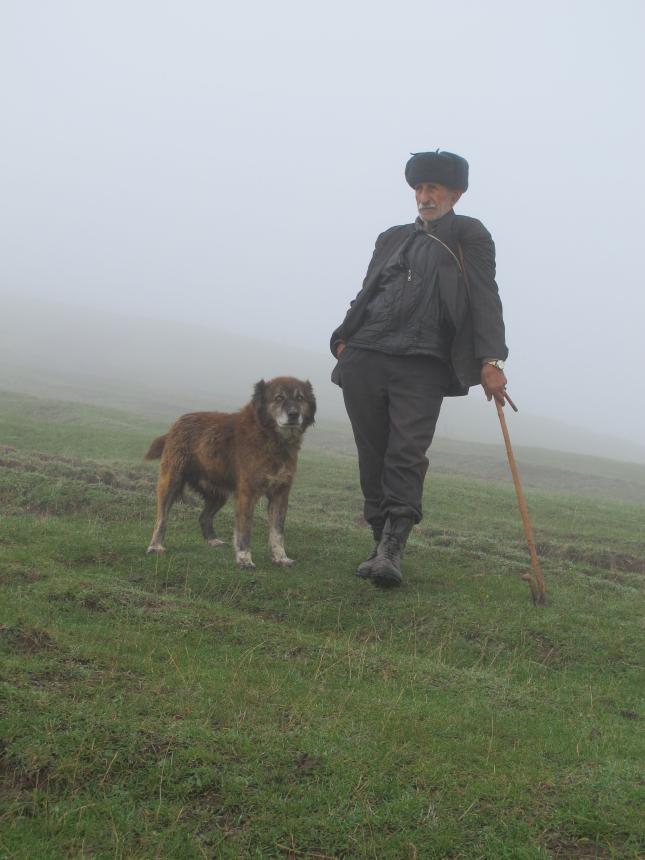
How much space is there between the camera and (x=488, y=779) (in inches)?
163

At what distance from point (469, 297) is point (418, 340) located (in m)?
0.58

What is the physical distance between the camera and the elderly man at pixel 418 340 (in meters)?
7.29

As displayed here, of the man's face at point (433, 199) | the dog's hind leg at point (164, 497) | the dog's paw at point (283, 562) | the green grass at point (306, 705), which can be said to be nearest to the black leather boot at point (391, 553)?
the green grass at point (306, 705)

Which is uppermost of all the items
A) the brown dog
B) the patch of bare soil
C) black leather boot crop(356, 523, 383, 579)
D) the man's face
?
the man's face

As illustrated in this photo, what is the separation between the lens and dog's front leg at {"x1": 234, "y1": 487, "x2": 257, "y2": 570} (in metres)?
8.12

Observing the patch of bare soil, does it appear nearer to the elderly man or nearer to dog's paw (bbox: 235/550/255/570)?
dog's paw (bbox: 235/550/255/570)

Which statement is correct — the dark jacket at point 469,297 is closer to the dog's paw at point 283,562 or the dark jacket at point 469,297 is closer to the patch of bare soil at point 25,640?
the dog's paw at point 283,562

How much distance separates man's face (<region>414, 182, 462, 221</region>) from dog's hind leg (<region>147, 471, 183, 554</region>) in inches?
148

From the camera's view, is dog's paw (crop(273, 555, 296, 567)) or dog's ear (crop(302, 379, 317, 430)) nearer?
dog's paw (crop(273, 555, 296, 567))

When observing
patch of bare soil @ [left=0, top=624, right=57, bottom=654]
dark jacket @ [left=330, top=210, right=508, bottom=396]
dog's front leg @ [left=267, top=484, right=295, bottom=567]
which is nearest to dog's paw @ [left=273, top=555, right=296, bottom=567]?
dog's front leg @ [left=267, top=484, right=295, bottom=567]

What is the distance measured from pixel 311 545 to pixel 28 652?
4.43m

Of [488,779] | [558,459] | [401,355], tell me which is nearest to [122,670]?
[488,779]

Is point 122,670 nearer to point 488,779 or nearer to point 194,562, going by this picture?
point 488,779

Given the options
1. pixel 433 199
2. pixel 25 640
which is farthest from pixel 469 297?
pixel 25 640
